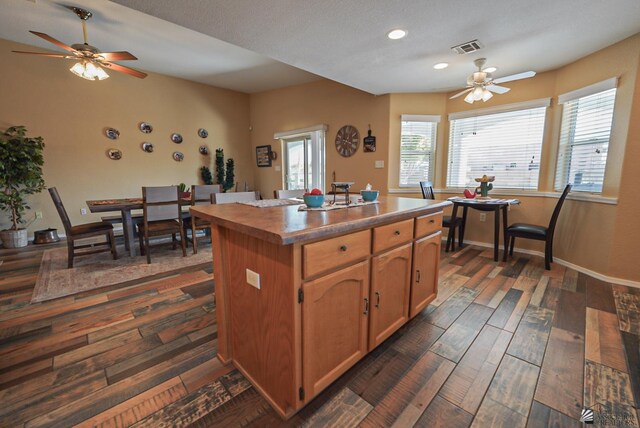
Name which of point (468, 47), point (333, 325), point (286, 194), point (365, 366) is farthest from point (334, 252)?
point (468, 47)

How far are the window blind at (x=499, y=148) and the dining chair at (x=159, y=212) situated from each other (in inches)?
159

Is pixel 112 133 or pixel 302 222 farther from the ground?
pixel 112 133

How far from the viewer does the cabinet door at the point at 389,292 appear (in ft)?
4.86

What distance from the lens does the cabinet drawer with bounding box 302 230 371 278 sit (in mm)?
1085

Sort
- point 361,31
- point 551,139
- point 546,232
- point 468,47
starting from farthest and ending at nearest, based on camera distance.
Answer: point 551,139, point 546,232, point 468,47, point 361,31

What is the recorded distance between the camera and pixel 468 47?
2611 mm

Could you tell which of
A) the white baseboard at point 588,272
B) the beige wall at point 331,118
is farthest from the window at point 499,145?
the beige wall at point 331,118

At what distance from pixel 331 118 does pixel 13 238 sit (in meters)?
5.13

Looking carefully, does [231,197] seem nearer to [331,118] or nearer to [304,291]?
[304,291]

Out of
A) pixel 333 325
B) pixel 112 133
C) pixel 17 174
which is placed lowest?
pixel 333 325

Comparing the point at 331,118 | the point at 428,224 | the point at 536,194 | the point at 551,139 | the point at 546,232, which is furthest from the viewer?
the point at 331,118

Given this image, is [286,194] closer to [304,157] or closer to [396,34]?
[396,34]

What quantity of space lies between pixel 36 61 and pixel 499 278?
270 inches

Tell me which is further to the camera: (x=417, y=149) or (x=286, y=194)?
(x=417, y=149)
